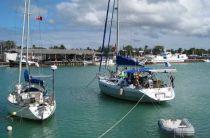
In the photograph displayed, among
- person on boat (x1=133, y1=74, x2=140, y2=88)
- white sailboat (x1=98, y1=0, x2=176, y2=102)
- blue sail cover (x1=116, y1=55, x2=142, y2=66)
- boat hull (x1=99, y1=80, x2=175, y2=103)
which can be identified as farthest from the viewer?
blue sail cover (x1=116, y1=55, x2=142, y2=66)

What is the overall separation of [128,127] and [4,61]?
129 metres

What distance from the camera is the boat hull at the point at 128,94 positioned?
36938 millimetres

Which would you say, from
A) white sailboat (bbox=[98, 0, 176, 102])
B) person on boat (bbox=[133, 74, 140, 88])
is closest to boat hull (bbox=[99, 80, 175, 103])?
white sailboat (bbox=[98, 0, 176, 102])

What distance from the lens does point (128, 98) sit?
129ft

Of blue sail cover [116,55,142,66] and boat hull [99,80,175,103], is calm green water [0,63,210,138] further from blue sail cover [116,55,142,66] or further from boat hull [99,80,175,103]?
blue sail cover [116,55,142,66]

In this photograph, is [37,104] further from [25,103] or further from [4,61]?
[4,61]

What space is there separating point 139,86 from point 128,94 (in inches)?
74.6

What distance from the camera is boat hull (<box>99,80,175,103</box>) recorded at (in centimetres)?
3694

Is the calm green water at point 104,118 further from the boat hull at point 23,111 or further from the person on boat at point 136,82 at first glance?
the person on boat at point 136,82

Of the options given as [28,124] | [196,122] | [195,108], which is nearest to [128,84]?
[195,108]

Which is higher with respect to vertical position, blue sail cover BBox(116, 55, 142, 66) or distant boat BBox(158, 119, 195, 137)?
blue sail cover BBox(116, 55, 142, 66)

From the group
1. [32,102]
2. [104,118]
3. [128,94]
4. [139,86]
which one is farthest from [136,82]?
[32,102]

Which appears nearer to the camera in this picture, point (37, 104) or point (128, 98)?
point (37, 104)

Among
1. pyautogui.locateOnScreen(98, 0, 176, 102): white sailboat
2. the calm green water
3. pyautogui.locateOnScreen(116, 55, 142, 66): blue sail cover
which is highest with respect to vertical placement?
pyautogui.locateOnScreen(116, 55, 142, 66): blue sail cover
